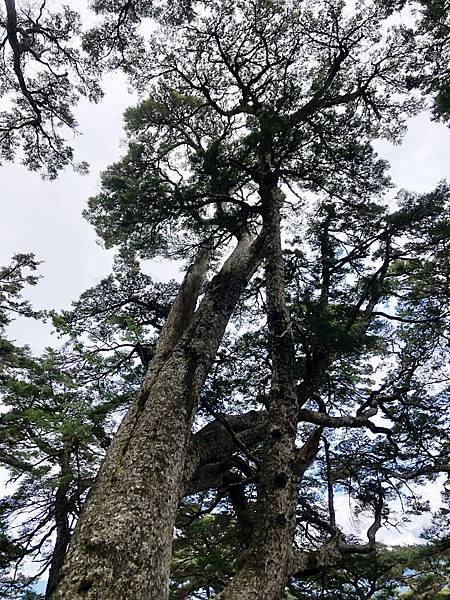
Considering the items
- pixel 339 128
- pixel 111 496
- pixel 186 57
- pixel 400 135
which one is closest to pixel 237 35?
pixel 186 57

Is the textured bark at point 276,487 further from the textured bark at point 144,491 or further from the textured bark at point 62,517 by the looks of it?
the textured bark at point 62,517

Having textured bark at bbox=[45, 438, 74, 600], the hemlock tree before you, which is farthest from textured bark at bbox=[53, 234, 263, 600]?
textured bark at bbox=[45, 438, 74, 600]

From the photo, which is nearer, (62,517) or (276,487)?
(276,487)

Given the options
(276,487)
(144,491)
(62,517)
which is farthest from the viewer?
(62,517)

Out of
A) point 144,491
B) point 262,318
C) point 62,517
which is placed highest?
point 262,318

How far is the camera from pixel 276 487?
11.2 feet

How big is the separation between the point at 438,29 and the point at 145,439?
6.21 metres

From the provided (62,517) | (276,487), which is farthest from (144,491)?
(62,517)

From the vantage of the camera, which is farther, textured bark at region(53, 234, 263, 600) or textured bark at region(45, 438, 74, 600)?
textured bark at region(45, 438, 74, 600)

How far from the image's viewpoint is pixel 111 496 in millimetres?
2738

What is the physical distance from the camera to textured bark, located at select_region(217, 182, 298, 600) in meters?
2.86

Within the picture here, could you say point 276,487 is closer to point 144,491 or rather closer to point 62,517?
point 144,491

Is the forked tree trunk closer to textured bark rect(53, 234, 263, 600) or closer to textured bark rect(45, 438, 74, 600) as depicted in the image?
textured bark rect(53, 234, 263, 600)

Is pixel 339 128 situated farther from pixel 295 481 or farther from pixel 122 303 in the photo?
pixel 295 481
